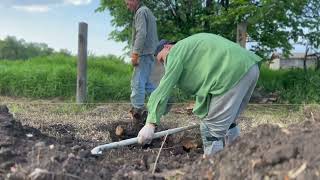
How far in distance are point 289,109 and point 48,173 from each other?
6.97 m

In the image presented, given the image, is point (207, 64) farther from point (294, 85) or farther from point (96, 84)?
point (294, 85)

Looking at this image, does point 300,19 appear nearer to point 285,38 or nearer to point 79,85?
point 285,38

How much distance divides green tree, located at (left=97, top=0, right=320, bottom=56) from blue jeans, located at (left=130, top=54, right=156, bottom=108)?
3.47 m

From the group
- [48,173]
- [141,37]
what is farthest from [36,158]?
[141,37]

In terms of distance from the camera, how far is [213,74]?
4.72 m

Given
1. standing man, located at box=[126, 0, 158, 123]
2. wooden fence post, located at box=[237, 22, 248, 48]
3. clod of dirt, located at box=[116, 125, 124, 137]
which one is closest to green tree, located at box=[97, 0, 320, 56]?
wooden fence post, located at box=[237, 22, 248, 48]

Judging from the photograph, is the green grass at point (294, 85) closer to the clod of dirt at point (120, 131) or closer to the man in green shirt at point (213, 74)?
the clod of dirt at point (120, 131)

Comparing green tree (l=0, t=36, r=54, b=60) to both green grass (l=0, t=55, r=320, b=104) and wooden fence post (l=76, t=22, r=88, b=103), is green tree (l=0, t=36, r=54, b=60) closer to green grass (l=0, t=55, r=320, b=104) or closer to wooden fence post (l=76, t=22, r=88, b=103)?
green grass (l=0, t=55, r=320, b=104)

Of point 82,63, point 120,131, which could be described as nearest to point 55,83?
point 82,63

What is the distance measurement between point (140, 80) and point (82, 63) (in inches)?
69.7

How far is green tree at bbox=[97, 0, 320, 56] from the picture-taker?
37.4 ft

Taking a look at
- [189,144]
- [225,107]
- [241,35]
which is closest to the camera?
[225,107]

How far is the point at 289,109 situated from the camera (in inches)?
388

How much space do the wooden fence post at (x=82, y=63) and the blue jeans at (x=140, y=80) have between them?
161 centimetres
